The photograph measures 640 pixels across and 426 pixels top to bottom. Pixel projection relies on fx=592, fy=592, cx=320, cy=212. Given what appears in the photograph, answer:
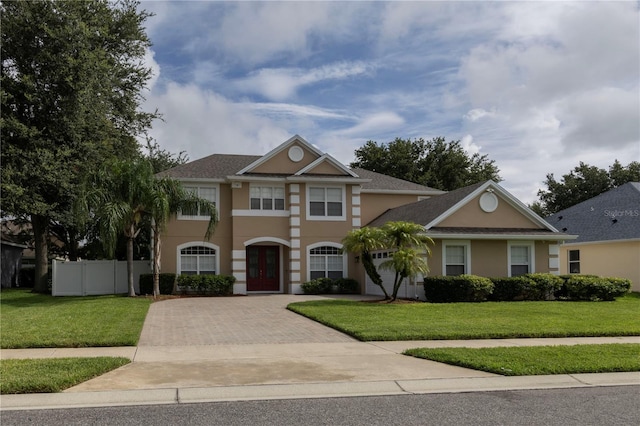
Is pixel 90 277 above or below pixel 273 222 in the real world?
below

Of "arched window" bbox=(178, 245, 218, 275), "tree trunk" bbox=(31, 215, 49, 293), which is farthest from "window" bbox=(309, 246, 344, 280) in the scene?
"tree trunk" bbox=(31, 215, 49, 293)

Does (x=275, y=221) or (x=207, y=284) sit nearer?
(x=207, y=284)

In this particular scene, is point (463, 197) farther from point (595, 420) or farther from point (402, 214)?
point (595, 420)

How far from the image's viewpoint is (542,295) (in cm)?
2348

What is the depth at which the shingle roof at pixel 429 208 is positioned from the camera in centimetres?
2467

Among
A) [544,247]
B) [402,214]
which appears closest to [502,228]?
[544,247]

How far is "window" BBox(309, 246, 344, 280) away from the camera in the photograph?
28922 millimetres

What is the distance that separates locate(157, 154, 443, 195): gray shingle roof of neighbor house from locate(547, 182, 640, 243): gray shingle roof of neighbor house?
8.75 m

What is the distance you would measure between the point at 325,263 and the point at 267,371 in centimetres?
1969

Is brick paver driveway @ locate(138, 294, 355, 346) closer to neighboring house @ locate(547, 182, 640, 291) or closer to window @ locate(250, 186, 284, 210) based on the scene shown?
window @ locate(250, 186, 284, 210)

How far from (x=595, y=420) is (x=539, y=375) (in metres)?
2.37

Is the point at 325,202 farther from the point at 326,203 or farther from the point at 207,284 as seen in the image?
the point at 207,284

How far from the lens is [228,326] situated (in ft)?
50.8

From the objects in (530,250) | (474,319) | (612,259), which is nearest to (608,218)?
(612,259)
